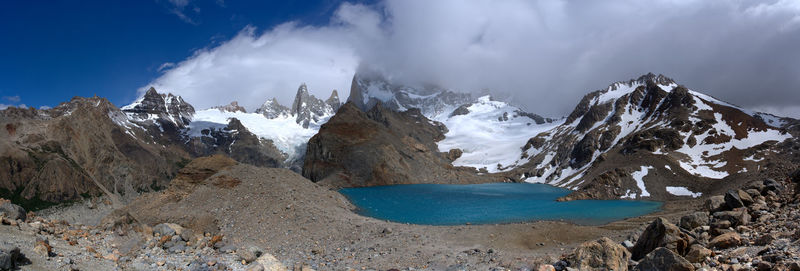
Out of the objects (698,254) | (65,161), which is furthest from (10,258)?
(65,161)

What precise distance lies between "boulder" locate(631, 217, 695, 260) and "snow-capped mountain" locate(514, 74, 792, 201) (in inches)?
3193

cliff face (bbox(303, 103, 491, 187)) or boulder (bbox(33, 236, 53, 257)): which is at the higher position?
cliff face (bbox(303, 103, 491, 187))

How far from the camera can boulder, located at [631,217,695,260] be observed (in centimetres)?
1522

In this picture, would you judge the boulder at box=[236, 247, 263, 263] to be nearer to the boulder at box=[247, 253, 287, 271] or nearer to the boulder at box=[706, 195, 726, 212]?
the boulder at box=[247, 253, 287, 271]

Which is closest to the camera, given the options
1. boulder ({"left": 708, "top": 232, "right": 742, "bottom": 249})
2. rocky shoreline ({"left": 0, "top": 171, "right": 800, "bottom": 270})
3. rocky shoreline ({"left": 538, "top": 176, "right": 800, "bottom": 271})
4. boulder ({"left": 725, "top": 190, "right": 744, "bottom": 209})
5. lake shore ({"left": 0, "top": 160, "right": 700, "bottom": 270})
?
rocky shoreline ({"left": 538, "top": 176, "right": 800, "bottom": 271})

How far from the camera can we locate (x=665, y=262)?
12.2 meters

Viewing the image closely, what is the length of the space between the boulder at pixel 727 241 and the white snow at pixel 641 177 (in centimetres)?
8537

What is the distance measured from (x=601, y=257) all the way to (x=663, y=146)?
11745cm

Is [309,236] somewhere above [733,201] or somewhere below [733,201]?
below

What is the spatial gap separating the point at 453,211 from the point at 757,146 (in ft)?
301

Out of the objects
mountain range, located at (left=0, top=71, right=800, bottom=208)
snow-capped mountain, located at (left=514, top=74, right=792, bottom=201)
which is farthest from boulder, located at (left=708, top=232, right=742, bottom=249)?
snow-capped mountain, located at (left=514, top=74, right=792, bottom=201)

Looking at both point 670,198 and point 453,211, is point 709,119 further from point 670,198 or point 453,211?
point 453,211

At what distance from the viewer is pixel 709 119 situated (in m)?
122

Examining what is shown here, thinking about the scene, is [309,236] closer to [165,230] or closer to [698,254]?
[165,230]
